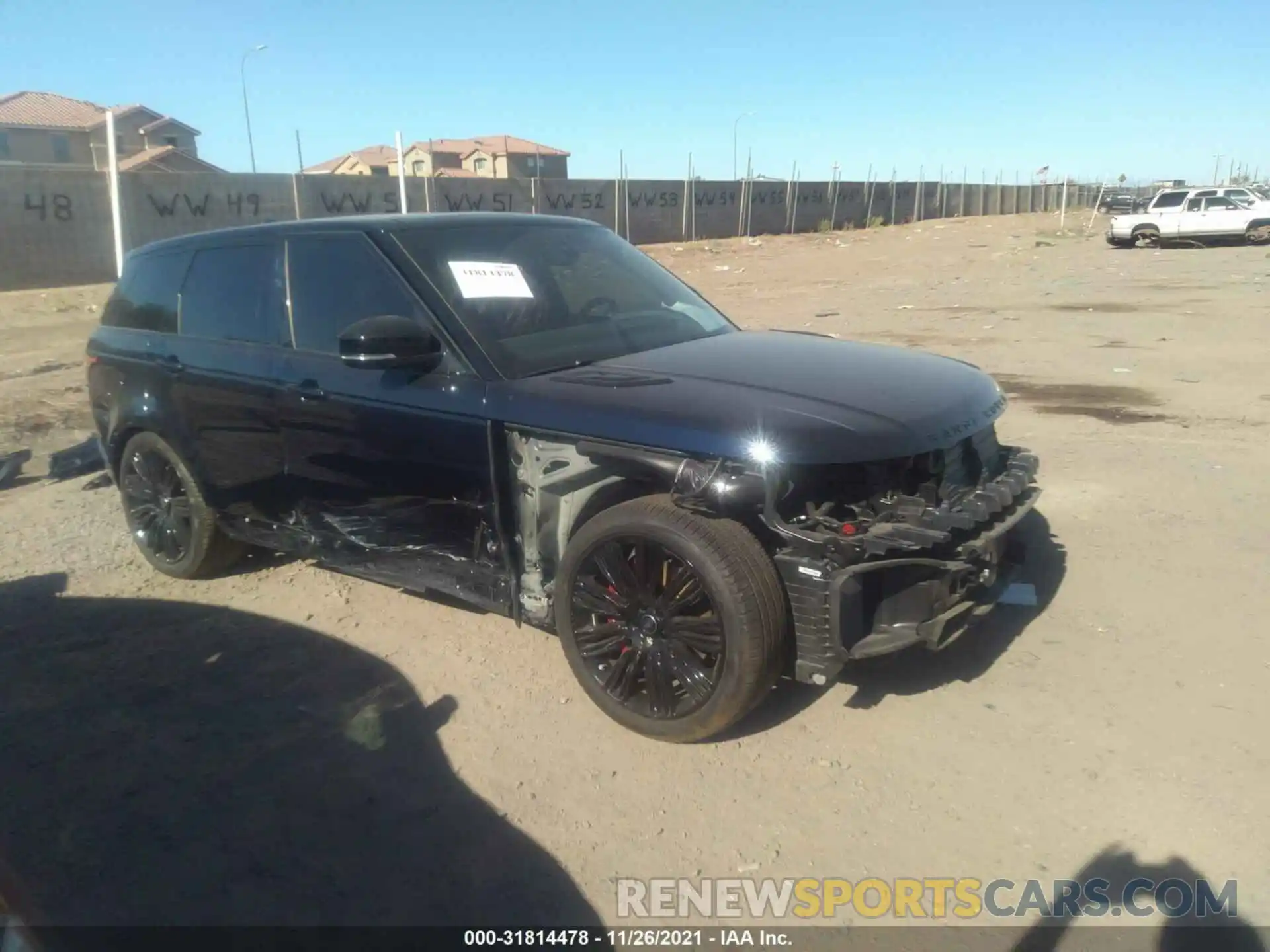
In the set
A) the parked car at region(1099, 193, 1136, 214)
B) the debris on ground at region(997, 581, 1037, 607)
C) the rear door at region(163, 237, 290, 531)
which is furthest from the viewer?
the parked car at region(1099, 193, 1136, 214)

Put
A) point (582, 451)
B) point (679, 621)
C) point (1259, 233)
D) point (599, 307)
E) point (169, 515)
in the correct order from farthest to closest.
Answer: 1. point (1259, 233)
2. point (169, 515)
3. point (599, 307)
4. point (582, 451)
5. point (679, 621)

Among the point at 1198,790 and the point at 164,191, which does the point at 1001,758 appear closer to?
the point at 1198,790

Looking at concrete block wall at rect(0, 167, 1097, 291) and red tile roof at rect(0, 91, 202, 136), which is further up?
red tile roof at rect(0, 91, 202, 136)

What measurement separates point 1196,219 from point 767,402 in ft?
98.7

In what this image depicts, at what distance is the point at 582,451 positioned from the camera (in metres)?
3.52

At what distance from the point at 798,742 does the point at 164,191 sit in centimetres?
2416

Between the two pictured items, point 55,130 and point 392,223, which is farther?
point 55,130

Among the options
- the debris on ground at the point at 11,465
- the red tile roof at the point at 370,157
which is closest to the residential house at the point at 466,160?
the red tile roof at the point at 370,157

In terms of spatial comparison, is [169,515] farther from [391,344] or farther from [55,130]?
[55,130]

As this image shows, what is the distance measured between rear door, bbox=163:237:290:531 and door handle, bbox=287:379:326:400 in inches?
5.7

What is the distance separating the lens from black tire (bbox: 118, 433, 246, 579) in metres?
5.18

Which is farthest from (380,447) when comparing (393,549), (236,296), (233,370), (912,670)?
(912,670)

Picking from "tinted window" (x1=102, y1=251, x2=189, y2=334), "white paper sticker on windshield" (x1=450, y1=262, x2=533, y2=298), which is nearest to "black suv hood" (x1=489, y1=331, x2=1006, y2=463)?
"white paper sticker on windshield" (x1=450, y1=262, x2=533, y2=298)

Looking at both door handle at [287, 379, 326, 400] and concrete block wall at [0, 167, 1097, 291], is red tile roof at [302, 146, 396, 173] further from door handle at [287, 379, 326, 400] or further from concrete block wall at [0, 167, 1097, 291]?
door handle at [287, 379, 326, 400]
